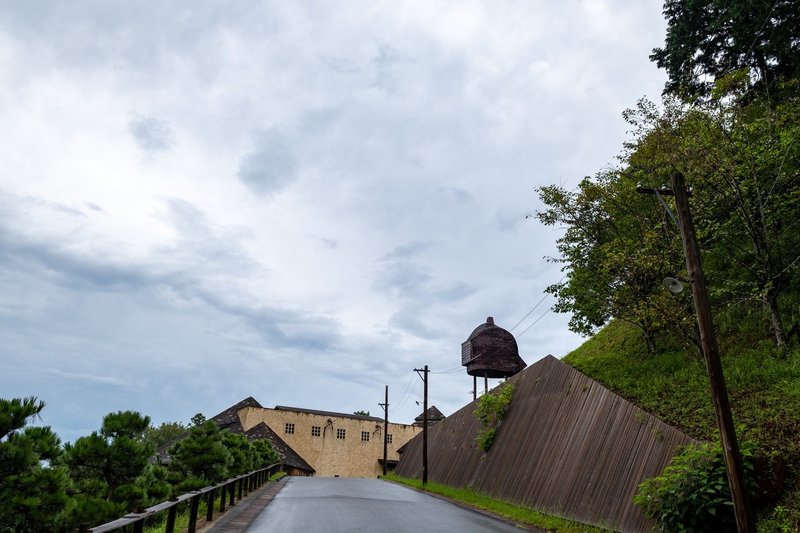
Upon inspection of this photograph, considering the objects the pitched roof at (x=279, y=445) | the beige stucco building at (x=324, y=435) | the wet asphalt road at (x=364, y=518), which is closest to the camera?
the wet asphalt road at (x=364, y=518)

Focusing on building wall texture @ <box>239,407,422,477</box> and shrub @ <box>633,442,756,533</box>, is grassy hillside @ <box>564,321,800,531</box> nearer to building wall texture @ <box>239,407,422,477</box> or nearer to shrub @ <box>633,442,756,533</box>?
shrub @ <box>633,442,756,533</box>

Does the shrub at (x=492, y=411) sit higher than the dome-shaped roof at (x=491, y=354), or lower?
lower

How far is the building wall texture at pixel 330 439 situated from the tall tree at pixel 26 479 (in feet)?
171

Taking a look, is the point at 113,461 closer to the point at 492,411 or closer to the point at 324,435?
the point at 492,411

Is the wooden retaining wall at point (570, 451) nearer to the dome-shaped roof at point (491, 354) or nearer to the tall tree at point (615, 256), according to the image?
the tall tree at point (615, 256)

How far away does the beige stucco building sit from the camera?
60.8 m

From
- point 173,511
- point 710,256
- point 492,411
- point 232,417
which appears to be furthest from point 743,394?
point 232,417

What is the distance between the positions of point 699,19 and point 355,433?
56693 millimetres

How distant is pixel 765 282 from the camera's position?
16.9 metres

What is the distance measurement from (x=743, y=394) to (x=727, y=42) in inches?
736

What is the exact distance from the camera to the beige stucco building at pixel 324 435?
200ft

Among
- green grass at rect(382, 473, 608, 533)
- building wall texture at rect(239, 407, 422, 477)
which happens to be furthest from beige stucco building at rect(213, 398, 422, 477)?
green grass at rect(382, 473, 608, 533)

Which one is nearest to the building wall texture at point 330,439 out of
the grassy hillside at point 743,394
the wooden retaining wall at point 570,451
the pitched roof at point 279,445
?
the pitched roof at point 279,445

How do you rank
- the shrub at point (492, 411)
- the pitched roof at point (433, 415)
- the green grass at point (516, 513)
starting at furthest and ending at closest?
the pitched roof at point (433, 415) < the shrub at point (492, 411) < the green grass at point (516, 513)
